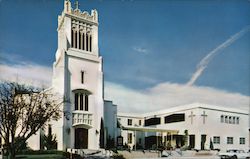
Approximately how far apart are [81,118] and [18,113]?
6533mm

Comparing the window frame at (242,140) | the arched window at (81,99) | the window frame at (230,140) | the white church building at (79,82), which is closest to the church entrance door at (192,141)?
the window frame at (230,140)

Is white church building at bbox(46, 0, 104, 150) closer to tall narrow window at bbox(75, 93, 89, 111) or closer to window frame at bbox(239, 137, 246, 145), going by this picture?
tall narrow window at bbox(75, 93, 89, 111)

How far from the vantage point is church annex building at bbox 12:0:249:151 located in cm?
1436

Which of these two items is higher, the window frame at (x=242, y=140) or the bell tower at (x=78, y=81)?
the bell tower at (x=78, y=81)

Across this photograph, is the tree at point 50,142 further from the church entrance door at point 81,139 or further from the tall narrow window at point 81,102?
the tall narrow window at point 81,102

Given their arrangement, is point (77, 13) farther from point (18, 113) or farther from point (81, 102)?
point (18, 113)

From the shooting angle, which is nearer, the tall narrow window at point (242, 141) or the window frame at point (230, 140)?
the tall narrow window at point (242, 141)

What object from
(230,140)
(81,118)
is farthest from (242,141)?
(81,118)

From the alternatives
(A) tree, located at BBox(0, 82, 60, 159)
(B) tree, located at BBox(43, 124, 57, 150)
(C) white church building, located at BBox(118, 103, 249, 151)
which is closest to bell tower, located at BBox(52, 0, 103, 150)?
(B) tree, located at BBox(43, 124, 57, 150)

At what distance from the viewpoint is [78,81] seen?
15.1 metres

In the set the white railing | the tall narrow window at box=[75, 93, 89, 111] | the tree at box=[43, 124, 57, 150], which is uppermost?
the tall narrow window at box=[75, 93, 89, 111]

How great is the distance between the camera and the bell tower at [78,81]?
1432 centimetres

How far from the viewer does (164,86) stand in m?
11.7

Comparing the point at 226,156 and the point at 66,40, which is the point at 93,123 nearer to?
the point at 66,40
